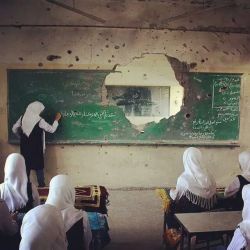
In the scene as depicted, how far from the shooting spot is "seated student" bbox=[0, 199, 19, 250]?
2516 millimetres

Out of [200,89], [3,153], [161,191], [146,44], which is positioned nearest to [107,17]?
[146,44]

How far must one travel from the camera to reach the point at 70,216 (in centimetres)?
264

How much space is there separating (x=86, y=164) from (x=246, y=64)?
2.99 metres

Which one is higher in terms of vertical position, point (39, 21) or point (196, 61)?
point (39, 21)

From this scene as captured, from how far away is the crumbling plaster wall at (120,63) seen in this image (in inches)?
219

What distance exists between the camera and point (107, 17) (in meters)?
5.57

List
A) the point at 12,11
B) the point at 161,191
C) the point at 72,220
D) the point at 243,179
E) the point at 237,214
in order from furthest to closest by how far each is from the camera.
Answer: the point at 12,11 < the point at 161,191 < the point at 243,179 < the point at 237,214 < the point at 72,220

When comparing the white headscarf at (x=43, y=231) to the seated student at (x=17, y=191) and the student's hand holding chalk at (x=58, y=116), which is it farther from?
the student's hand holding chalk at (x=58, y=116)

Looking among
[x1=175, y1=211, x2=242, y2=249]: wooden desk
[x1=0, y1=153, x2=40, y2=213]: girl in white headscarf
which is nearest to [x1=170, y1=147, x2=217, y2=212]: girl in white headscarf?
[x1=175, y1=211, x2=242, y2=249]: wooden desk

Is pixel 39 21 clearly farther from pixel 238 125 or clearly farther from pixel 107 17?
pixel 238 125

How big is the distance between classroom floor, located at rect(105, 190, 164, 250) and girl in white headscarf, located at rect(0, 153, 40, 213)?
1.14 m

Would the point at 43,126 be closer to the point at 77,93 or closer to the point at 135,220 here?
the point at 77,93

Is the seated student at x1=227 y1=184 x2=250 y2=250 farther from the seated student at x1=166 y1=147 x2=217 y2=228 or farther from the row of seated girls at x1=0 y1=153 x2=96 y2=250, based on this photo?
the row of seated girls at x1=0 y1=153 x2=96 y2=250

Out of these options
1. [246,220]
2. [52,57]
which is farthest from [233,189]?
[52,57]
